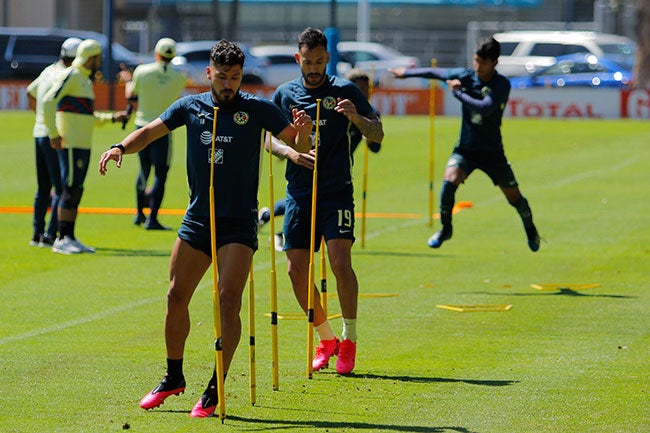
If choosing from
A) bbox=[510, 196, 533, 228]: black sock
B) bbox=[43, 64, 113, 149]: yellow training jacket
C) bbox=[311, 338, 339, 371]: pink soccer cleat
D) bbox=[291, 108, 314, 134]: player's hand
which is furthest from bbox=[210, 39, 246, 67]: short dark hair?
bbox=[43, 64, 113, 149]: yellow training jacket

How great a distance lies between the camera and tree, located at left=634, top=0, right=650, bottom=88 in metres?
51.2

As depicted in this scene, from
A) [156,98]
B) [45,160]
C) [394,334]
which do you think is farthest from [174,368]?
[156,98]

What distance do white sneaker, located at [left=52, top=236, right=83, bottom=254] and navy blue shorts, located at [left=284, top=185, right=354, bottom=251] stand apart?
6139 millimetres

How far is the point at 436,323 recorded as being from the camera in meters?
11.1

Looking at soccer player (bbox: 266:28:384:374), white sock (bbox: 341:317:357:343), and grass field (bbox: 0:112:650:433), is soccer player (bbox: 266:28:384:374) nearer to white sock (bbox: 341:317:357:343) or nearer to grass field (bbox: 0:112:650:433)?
white sock (bbox: 341:317:357:343)

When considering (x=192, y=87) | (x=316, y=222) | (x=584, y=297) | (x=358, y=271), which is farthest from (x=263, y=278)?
(x=192, y=87)

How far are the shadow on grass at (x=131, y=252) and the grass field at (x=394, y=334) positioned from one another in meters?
0.03

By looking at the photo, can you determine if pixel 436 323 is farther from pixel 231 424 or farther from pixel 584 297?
pixel 231 424

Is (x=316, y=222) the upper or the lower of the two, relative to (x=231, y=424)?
upper

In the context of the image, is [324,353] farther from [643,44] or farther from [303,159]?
[643,44]

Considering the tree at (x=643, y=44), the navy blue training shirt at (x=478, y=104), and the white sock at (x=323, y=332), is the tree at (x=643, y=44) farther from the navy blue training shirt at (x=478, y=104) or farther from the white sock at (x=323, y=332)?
the white sock at (x=323, y=332)

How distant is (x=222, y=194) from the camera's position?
7.97m

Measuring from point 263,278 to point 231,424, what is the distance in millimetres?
5908

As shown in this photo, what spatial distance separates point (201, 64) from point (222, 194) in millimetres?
40047
